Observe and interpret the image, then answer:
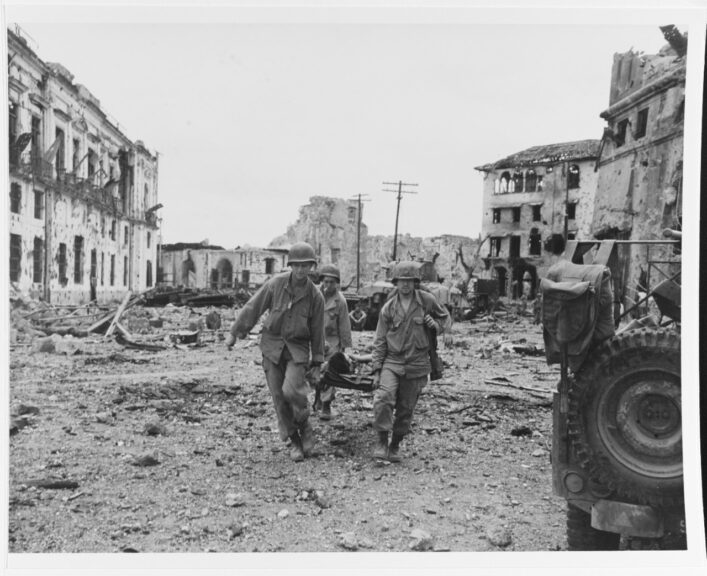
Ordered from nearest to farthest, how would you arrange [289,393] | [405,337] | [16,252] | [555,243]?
[16,252]
[289,393]
[405,337]
[555,243]

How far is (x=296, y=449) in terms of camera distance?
483 cm

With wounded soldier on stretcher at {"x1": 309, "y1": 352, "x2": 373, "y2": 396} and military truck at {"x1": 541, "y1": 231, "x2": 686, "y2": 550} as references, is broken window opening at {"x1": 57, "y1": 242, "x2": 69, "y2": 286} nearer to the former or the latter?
wounded soldier on stretcher at {"x1": 309, "y1": 352, "x2": 373, "y2": 396}

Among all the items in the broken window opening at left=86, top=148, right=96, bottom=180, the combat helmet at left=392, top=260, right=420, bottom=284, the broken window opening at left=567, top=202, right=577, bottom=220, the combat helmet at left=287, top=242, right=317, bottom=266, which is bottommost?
the combat helmet at left=392, top=260, right=420, bottom=284

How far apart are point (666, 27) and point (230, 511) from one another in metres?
4.11

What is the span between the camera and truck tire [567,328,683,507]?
2.99m

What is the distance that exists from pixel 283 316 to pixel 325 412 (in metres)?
1.65

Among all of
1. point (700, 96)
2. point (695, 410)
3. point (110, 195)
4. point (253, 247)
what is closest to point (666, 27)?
point (700, 96)

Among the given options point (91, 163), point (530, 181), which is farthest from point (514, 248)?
point (91, 163)

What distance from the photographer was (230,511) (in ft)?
12.2

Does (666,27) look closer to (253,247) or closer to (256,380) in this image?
(256,380)

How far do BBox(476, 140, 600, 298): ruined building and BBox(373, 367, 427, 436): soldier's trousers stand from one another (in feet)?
51.3

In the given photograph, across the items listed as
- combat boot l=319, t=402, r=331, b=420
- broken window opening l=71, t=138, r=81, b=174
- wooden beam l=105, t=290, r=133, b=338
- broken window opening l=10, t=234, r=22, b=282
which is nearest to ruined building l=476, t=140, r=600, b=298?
wooden beam l=105, t=290, r=133, b=338

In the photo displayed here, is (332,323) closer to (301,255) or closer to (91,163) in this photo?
(301,255)

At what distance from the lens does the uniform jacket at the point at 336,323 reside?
237 inches
